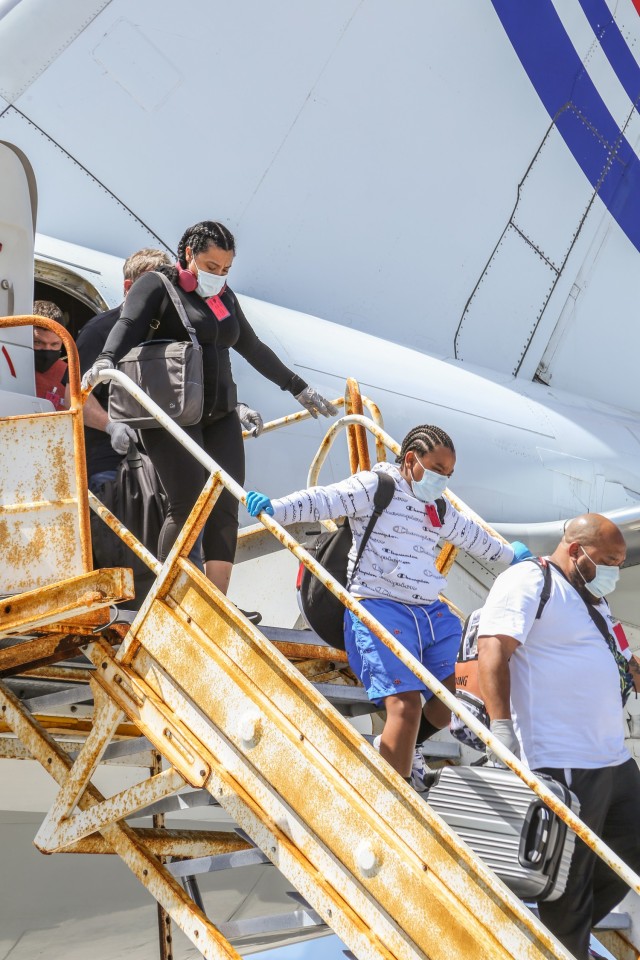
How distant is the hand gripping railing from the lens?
A: 2.66m

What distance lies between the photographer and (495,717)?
3059 mm

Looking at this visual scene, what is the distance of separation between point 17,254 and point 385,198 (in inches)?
121

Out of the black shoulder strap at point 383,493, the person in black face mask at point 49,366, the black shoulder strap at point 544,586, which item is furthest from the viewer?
the person in black face mask at point 49,366

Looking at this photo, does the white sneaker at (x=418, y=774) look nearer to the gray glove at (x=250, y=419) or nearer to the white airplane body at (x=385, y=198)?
the gray glove at (x=250, y=419)

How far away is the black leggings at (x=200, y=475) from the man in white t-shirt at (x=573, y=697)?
38.2 inches

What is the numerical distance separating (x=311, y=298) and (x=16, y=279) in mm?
2524

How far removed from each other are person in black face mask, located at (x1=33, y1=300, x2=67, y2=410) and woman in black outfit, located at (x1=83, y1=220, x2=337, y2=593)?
2.94ft

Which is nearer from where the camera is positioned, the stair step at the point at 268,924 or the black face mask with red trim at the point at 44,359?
the stair step at the point at 268,924

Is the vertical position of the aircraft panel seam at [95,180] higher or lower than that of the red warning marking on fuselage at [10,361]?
higher

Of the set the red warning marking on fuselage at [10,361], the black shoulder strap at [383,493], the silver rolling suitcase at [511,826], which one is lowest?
the silver rolling suitcase at [511,826]

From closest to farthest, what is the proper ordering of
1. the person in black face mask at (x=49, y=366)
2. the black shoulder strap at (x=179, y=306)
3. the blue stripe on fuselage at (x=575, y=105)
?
1. the black shoulder strap at (x=179, y=306)
2. the person in black face mask at (x=49, y=366)
3. the blue stripe on fuselage at (x=575, y=105)

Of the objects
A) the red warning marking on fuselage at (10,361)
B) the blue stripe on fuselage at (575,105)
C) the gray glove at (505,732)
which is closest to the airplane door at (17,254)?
the red warning marking on fuselage at (10,361)

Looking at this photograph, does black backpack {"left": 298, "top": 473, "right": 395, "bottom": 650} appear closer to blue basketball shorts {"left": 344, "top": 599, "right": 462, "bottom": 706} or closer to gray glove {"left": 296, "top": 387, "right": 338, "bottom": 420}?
blue basketball shorts {"left": 344, "top": 599, "right": 462, "bottom": 706}

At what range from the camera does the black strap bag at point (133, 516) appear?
4.00 m
